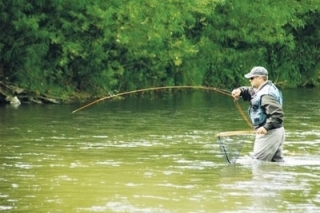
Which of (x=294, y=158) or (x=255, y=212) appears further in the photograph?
(x=294, y=158)

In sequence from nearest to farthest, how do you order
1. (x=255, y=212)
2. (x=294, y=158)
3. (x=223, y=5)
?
(x=255, y=212) → (x=294, y=158) → (x=223, y=5)

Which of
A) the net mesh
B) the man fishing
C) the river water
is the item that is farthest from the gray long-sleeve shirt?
the net mesh

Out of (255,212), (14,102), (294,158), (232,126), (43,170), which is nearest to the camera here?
(255,212)

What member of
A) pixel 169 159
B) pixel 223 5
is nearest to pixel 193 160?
pixel 169 159

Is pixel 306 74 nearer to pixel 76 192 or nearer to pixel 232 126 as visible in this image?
pixel 232 126

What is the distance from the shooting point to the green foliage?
3731 centimetres

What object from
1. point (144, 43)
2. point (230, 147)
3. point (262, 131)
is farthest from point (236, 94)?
point (144, 43)

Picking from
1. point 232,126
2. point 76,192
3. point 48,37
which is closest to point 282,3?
point 48,37

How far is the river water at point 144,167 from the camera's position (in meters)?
13.7

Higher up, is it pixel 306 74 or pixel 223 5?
pixel 223 5

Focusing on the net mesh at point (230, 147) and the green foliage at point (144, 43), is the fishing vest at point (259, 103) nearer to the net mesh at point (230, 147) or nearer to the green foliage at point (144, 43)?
the net mesh at point (230, 147)

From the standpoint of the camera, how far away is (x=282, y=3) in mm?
53125

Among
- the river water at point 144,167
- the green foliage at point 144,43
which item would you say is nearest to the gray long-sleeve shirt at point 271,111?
the river water at point 144,167

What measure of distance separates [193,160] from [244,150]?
237cm
